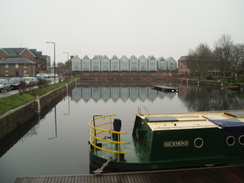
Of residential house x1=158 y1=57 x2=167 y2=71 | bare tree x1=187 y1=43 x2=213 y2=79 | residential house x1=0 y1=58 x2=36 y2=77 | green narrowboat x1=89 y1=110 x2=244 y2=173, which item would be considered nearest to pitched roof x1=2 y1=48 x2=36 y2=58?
residential house x1=0 y1=58 x2=36 y2=77

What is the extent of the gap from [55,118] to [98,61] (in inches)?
4092

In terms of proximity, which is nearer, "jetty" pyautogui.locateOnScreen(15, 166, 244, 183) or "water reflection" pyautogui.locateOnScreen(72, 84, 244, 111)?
"jetty" pyautogui.locateOnScreen(15, 166, 244, 183)

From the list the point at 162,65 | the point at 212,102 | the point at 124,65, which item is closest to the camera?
the point at 212,102

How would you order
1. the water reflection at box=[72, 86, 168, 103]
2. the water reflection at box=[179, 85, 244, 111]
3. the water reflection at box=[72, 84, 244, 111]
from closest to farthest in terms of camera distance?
1. the water reflection at box=[179, 85, 244, 111]
2. the water reflection at box=[72, 84, 244, 111]
3. the water reflection at box=[72, 86, 168, 103]

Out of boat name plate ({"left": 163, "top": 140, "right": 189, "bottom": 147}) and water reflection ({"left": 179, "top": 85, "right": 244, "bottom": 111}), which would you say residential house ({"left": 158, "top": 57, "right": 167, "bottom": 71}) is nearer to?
water reflection ({"left": 179, "top": 85, "right": 244, "bottom": 111})

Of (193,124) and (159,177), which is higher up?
(193,124)

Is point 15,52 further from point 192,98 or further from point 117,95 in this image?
point 192,98

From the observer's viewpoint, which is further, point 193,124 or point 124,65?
point 124,65

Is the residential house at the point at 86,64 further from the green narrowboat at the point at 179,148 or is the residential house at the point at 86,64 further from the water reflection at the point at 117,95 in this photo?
the green narrowboat at the point at 179,148

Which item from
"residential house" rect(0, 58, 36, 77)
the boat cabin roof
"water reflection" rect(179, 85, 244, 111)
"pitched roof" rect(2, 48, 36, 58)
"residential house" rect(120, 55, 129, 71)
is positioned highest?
"pitched roof" rect(2, 48, 36, 58)

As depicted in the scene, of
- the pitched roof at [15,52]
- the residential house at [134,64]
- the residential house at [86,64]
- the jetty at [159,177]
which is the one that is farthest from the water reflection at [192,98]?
the residential house at [134,64]

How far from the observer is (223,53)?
78.9 metres

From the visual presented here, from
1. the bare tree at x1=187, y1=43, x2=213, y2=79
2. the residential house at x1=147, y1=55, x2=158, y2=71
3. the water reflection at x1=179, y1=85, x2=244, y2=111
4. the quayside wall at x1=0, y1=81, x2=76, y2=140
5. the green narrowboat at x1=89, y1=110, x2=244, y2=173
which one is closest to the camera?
the green narrowboat at x1=89, y1=110, x2=244, y2=173

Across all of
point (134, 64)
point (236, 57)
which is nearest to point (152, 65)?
point (134, 64)
